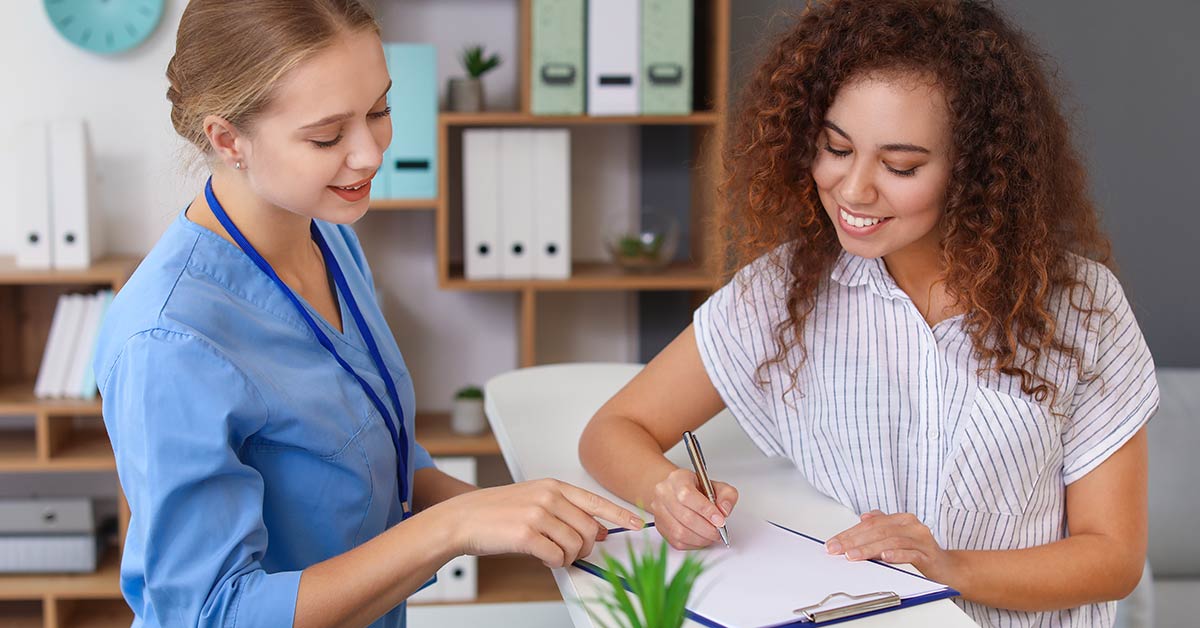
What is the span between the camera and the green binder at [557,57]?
2.90 metres

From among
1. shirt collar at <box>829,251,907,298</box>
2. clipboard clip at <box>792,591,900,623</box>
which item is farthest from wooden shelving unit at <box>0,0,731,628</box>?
clipboard clip at <box>792,591,900,623</box>

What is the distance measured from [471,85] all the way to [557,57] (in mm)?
256

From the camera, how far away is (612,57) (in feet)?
9.64

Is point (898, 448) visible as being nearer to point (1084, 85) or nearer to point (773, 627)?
point (773, 627)

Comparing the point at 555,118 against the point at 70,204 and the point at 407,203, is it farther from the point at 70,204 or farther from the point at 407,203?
the point at 70,204

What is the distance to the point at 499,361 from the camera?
11.3ft

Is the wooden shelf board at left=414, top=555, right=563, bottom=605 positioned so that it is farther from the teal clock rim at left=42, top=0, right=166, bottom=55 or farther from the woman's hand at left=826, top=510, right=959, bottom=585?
the woman's hand at left=826, top=510, right=959, bottom=585

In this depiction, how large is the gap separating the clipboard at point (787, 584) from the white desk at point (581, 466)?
1 centimetres

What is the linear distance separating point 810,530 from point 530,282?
6.29 feet

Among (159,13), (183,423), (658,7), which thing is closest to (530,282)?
(658,7)

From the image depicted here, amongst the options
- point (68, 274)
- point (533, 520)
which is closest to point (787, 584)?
point (533, 520)

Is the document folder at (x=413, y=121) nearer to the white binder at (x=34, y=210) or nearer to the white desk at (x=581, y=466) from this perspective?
the white binder at (x=34, y=210)

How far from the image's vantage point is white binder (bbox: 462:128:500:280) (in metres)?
3.03

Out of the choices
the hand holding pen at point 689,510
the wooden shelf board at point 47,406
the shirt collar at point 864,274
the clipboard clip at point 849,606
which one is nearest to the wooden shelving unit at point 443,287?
the wooden shelf board at point 47,406
